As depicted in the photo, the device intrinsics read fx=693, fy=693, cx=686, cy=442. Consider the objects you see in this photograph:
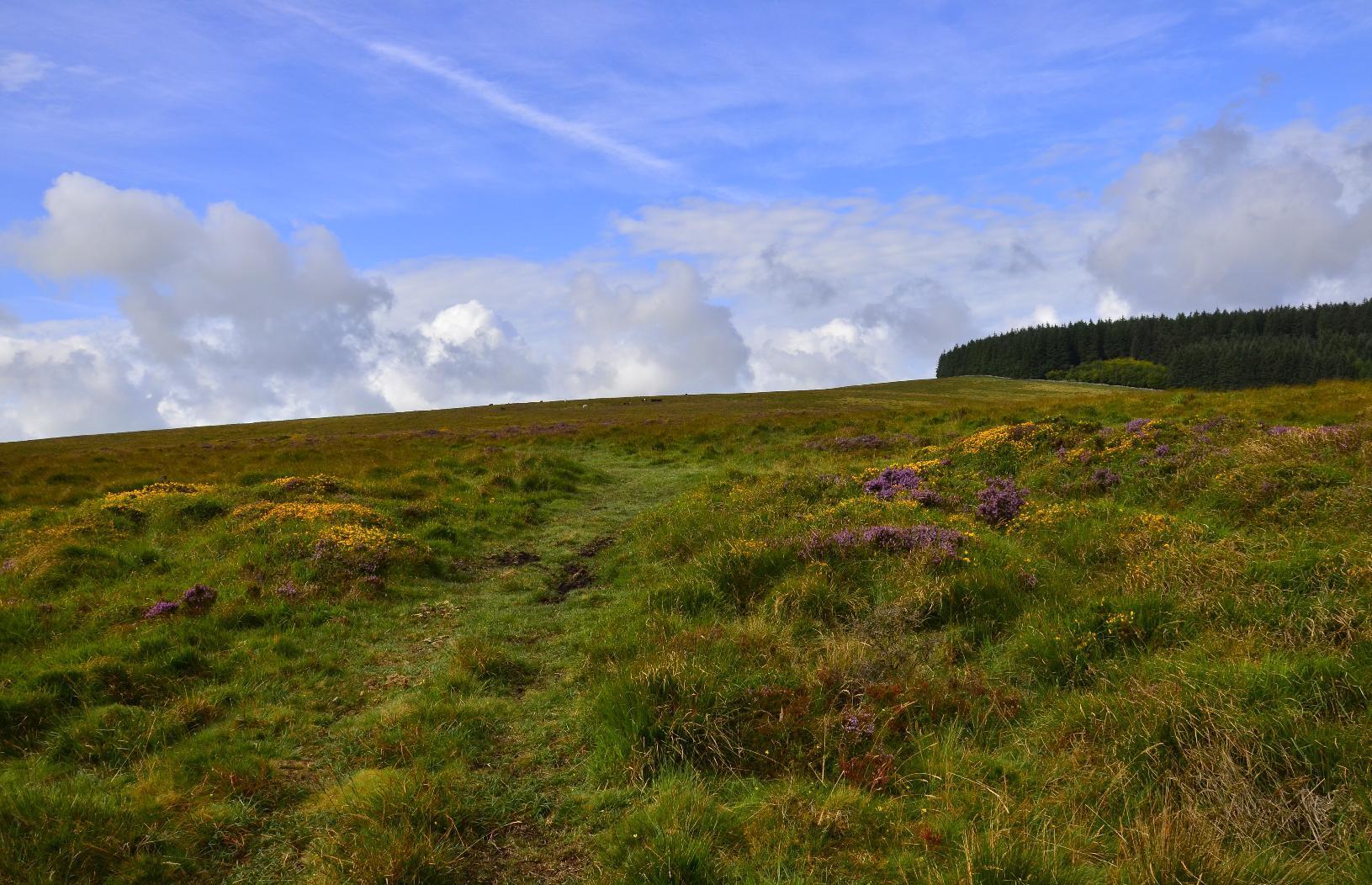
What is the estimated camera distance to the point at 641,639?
7984 millimetres

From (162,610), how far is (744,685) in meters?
8.82

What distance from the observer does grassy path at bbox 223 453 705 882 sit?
4797mm

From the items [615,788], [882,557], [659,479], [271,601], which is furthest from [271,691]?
[659,479]

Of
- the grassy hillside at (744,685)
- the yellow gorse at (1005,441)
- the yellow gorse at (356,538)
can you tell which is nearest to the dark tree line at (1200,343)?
the yellow gorse at (1005,441)

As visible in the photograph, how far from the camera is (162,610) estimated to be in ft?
32.6

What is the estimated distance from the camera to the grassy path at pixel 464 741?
4.80m

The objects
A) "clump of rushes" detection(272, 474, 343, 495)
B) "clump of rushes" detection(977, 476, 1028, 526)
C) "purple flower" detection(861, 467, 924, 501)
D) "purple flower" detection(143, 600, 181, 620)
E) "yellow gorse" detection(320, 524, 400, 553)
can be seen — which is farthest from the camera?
"clump of rushes" detection(272, 474, 343, 495)

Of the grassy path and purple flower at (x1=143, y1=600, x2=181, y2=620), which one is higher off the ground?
purple flower at (x1=143, y1=600, x2=181, y2=620)

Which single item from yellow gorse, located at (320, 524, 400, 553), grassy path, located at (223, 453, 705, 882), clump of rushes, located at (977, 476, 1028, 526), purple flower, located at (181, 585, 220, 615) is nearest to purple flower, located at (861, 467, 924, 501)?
clump of rushes, located at (977, 476, 1028, 526)

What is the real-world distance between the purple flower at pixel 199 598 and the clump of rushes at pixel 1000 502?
12.5 meters

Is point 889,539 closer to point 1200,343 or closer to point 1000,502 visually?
point 1000,502

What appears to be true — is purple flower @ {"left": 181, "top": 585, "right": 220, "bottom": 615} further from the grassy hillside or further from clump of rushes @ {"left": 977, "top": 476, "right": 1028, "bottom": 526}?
clump of rushes @ {"left": 977, "top": 476, "right": 1028, "bottom": 526}

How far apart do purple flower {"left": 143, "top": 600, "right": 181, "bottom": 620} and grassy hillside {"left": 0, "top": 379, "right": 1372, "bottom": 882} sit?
0.16m

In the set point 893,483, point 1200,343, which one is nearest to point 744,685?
point 893,483
